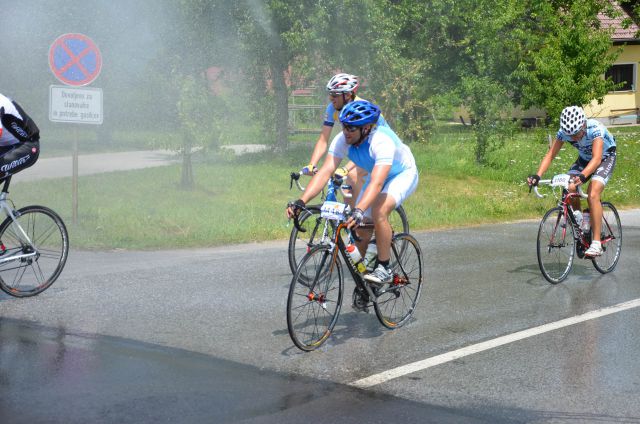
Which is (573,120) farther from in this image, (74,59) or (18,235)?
(74,59)

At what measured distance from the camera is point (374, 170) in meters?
6.82

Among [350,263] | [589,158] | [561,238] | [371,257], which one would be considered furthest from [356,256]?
[589,158]

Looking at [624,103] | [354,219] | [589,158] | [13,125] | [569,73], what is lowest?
[624,103]

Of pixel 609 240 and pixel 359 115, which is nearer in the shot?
pixel 359 115

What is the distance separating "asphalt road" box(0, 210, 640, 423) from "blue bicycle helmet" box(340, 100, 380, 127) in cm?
161

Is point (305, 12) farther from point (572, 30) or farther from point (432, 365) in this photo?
point (432, 365)

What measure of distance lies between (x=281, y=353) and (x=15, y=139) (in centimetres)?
323

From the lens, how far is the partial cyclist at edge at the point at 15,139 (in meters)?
7.90

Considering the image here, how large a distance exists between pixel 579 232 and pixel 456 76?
86.2ft

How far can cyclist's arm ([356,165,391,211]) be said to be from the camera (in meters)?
6.64

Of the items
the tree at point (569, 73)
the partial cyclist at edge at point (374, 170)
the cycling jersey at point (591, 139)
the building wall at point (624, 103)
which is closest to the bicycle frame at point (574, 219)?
the cycling jersey at point (591, 139)

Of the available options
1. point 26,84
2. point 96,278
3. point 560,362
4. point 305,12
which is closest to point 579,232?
point 560,362

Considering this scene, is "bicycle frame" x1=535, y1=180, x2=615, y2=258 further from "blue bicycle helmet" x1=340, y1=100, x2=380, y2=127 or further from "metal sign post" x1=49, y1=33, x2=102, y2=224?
"metal sign post" x1=49, y1=33, x2=102, y2=224

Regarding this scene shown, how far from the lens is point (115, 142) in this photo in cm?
3005
